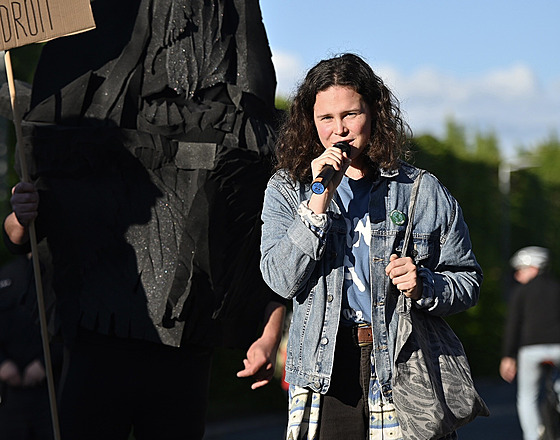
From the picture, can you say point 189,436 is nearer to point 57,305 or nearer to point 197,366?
point 197,366

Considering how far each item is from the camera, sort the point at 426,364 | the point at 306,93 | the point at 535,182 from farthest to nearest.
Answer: the point at 535,182, the point at 306,93, the point at 426,364

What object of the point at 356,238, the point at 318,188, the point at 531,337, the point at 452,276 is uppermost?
the point at 318,188

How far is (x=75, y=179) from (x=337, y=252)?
1.03 m

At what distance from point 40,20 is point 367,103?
1.16m

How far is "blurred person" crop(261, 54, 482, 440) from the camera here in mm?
2648

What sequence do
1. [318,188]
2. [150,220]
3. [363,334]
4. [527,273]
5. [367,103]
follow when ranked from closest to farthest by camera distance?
[318,188]
[363,334]
[367,103]
[150,220]
[527,273]

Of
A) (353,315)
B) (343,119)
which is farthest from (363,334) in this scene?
(343,119)

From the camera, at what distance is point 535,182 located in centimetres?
2336

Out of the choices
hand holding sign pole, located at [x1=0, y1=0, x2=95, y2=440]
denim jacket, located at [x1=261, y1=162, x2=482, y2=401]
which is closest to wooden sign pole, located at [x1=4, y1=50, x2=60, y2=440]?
hand holding sign pole, located at [x1=0, y1=0, x2=95, y2=440]

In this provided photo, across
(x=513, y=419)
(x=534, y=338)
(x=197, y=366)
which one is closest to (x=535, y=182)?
(x=513, y=419)

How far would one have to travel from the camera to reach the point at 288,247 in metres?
2.62

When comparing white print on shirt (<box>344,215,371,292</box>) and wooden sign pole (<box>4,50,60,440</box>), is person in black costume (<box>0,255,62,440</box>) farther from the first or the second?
white print on shirt (<box>344,215,371,292</box>)

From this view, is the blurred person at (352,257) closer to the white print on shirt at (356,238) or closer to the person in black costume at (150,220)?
the white print on shirt at (356,238)

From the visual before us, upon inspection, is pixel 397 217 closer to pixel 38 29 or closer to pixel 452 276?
pixel 452 276
